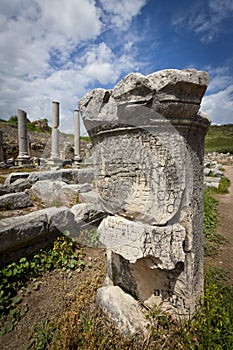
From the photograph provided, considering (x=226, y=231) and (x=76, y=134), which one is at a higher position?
(x=76, y=134)

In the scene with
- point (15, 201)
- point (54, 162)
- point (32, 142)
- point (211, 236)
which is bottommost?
point (211, 236)

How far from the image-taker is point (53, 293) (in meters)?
2.29

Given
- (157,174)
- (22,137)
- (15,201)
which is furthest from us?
(22,137)

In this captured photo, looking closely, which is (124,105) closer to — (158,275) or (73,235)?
(158,275)

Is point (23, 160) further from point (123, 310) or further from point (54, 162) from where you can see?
point (123, 310)

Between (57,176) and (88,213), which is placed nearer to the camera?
(88,213)

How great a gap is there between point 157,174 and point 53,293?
1.96 meters

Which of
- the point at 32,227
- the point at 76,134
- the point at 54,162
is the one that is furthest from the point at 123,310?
the point at 76,134

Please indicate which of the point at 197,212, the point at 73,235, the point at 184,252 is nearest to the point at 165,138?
the point at 197,212

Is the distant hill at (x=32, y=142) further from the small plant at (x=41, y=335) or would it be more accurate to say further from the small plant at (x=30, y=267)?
the small plant at (x=41, y=335)

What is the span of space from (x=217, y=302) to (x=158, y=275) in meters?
0.59

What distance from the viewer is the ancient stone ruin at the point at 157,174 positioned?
4.33 ft

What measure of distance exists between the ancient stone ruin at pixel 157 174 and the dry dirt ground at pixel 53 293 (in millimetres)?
744

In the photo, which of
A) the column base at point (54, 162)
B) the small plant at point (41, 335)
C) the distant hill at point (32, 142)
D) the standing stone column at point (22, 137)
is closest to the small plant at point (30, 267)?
the small plant at point (41, 335)
